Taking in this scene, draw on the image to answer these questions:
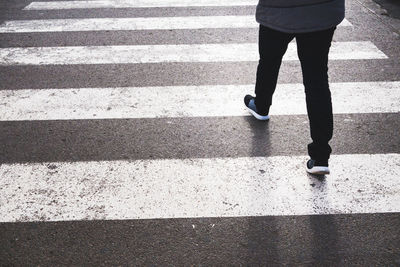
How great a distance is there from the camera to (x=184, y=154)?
3666mm

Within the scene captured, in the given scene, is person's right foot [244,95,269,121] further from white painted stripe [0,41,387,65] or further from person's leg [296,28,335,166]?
white painted stripe [0,41,387,65]

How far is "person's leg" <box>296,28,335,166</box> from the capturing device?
310 cm

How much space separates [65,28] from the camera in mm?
6285

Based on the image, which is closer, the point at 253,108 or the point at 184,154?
the point at 184,154

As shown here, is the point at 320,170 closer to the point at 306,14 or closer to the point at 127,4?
the point at 306,14

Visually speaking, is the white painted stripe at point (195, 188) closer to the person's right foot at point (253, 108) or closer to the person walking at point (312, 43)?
the person walking at point (312, 43)

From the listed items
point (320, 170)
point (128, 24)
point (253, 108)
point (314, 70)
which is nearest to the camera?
point (314, 70)

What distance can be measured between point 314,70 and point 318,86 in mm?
121

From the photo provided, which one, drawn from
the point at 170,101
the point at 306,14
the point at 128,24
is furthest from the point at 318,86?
the point at 128,24

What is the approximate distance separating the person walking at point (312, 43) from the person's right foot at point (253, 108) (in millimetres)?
552

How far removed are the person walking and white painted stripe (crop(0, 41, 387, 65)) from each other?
184 centimetres

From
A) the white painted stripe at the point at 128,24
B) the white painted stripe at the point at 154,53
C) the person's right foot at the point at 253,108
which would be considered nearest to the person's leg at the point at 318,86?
the person's right foot at the point at 253,108

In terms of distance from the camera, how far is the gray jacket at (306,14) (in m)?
2.97

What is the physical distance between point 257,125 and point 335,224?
1.37m
